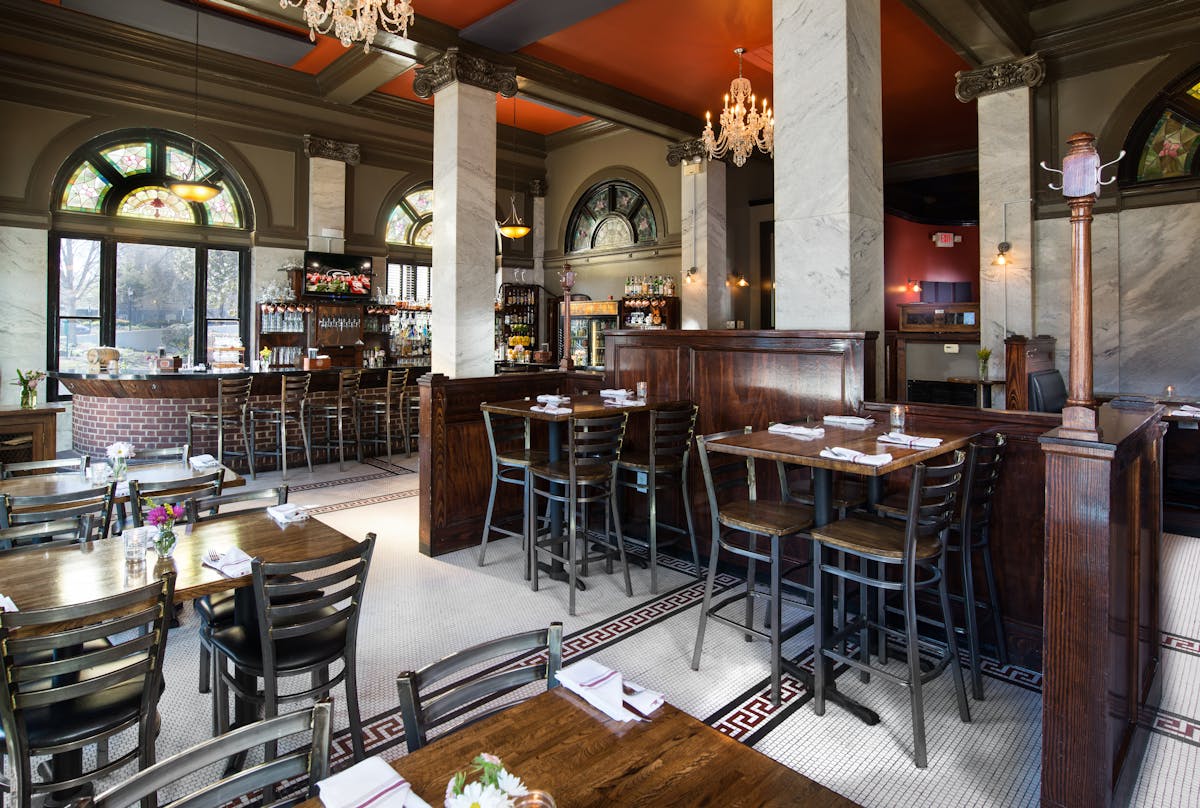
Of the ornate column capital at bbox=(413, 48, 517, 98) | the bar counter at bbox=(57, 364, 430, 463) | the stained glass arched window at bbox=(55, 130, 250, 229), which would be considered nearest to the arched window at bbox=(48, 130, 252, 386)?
the stained glass arched window at bbox=(55, 130, 250, 229)

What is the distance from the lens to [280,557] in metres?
2.44

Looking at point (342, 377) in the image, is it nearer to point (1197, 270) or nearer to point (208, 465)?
point (208, 465)

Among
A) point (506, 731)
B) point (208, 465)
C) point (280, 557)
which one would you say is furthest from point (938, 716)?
point (208, 465)

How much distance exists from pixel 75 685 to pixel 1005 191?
8.74 meters

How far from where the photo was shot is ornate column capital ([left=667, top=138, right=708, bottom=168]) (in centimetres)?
970

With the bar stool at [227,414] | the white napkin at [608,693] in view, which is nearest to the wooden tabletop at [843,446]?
the white napkin at [608,693]

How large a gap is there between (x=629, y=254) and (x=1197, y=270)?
25.2ft

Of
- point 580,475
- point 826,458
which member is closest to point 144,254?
point 580,475

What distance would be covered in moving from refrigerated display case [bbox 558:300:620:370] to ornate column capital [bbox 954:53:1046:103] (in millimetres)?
5922

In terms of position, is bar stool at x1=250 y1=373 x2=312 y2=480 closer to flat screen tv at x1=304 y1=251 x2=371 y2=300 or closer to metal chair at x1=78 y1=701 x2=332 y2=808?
flat screen tv at x1=304 y1=251 x2=371 y2=300

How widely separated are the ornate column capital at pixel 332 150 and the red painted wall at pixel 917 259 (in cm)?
947

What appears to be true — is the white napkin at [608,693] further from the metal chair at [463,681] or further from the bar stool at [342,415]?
the bar stool at [342,415]

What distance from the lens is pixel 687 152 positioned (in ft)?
32.2

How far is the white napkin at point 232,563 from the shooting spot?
2.25 m
